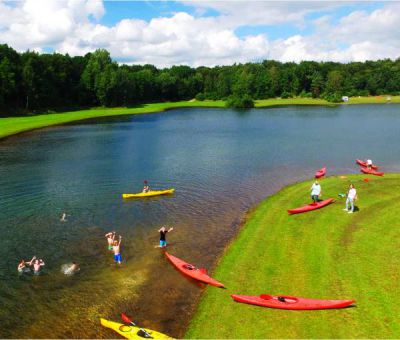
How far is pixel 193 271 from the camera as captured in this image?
24188 mm

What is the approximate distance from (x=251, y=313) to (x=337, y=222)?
14586mm

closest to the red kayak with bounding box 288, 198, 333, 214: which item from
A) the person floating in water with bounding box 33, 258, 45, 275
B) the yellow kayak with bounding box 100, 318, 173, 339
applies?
the yellow kayak with bounding box 100, 318, 173, 339

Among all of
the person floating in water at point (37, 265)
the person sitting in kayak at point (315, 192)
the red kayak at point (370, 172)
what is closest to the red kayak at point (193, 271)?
the person floating in water at point (37, 265)

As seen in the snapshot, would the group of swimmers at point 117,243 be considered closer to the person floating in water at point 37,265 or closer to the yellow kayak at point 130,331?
the person floating in water at point 37,265

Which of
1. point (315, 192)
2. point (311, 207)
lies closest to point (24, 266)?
point (311, 207)

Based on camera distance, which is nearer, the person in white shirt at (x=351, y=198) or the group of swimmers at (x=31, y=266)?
the group of swimmers at (x=31, y=266)

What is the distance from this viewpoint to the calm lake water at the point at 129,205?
2142 cm

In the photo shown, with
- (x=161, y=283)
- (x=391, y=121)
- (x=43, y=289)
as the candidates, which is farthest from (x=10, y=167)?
(x=391, y=121)

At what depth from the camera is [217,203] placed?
38.3 m

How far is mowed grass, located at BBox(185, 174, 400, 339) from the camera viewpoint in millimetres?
18250

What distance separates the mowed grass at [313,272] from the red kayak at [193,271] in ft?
1.83

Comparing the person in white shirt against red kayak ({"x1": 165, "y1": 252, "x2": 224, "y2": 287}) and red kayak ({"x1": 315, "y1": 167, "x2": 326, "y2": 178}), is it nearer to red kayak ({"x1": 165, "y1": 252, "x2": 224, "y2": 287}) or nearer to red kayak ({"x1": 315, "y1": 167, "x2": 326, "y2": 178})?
red kayak ({"x1": 315, "y1": 167, "x2": 326, "y2": 178})

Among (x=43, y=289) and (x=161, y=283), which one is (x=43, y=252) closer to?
(x=43, y=289)

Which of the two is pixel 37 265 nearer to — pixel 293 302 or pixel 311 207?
pixel 293 302
